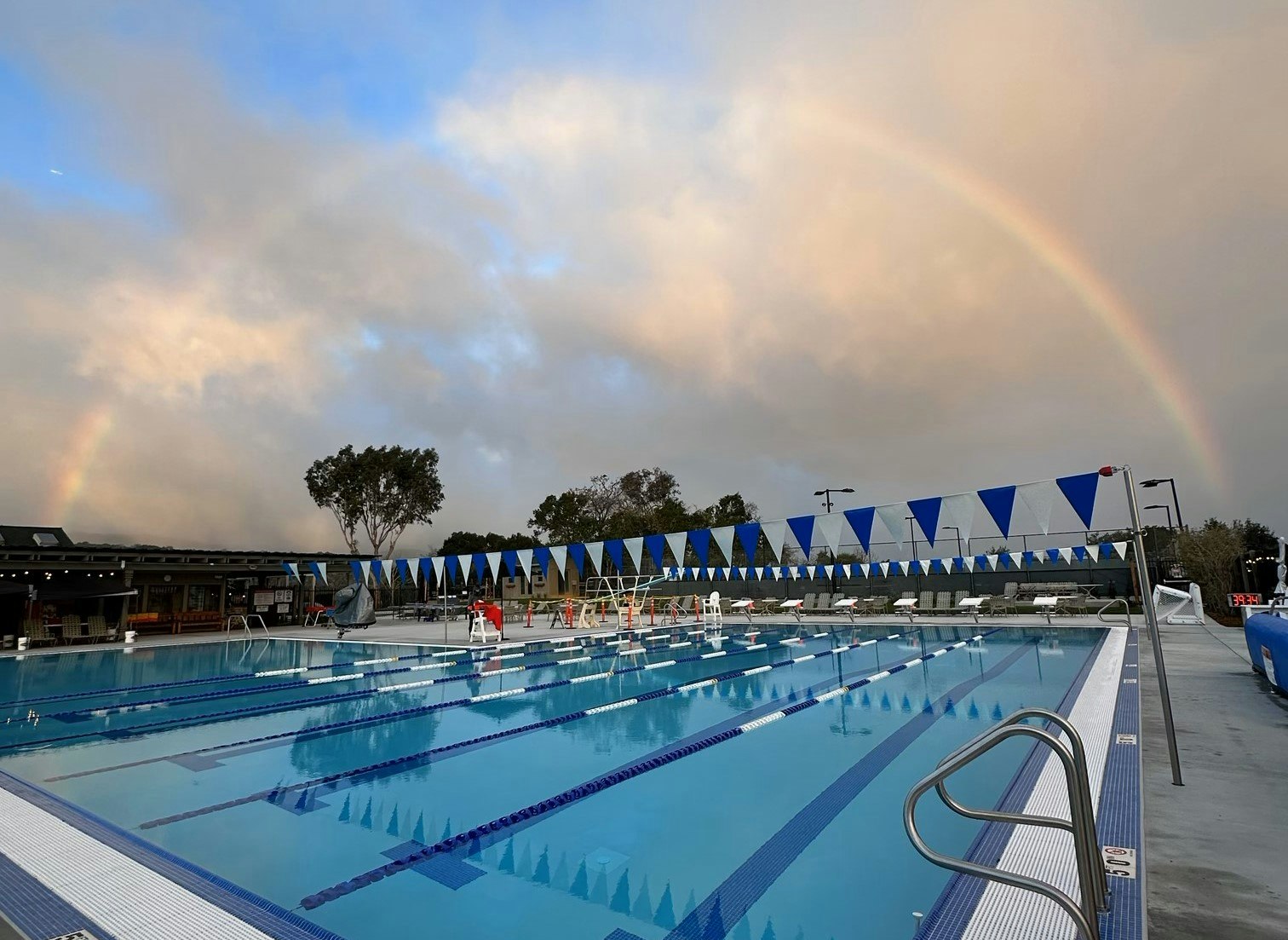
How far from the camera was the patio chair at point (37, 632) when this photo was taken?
1638 cm

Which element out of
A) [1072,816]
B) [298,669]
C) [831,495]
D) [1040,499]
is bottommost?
[298,669]

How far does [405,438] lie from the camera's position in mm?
33562

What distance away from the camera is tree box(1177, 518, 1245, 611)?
845 inches

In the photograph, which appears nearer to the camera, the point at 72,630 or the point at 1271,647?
the point at 1271,647

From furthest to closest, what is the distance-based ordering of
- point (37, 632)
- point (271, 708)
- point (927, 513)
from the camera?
1. point (37, 632)
2. point (927, 513)
3. point (271, 708)

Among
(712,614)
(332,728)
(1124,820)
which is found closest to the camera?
(1124,820)

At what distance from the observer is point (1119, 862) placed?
261 cm

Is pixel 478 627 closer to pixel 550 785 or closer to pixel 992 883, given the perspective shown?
pixel 550 785

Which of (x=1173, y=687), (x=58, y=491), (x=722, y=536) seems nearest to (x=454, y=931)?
(x=1173, y=687)

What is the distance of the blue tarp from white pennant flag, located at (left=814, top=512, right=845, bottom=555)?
5.78 metres

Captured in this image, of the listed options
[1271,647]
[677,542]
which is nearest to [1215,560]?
[677,542]

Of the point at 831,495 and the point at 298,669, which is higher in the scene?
the point at 831,495

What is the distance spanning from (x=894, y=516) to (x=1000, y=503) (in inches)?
81.0

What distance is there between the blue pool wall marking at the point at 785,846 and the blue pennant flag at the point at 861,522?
6272 mm
